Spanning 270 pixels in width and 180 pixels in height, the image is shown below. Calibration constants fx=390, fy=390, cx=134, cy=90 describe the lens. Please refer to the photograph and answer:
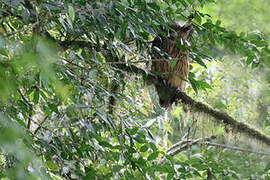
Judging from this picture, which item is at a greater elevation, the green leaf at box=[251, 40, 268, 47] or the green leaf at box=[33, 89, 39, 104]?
the green leaf at box=[251, 40, 268, 47]

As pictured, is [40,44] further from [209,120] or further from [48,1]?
[209,120]

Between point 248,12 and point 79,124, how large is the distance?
1162 millimetres

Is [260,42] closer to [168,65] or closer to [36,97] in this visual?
[168,65]

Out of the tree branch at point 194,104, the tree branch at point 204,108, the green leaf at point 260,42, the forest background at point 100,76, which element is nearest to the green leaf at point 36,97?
the forest background at point 100,76

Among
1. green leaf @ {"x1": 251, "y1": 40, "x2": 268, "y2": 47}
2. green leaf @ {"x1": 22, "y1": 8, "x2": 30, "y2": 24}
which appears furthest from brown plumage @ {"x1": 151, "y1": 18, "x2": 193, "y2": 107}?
green leaf @ {"x1": 22, "y1": 8, "x2": 30, "y2": 24}

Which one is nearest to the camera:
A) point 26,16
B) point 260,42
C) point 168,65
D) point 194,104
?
point 26,16

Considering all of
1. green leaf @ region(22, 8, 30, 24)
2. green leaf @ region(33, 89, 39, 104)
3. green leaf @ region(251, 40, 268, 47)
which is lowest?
green leaf @ region(33, 89, 39, 104)

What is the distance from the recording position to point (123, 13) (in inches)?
43.0

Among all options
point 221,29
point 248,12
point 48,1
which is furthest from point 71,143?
point 248,12

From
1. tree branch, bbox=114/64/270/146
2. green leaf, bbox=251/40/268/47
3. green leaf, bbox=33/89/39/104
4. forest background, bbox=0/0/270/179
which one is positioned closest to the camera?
forest background, bbox=0/0/270/179

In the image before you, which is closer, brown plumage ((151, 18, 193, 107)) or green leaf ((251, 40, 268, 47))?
green leaf ((251, 40, 268, 47))

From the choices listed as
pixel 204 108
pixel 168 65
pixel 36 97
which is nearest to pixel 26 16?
pixel 36 97

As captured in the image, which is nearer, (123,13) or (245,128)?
(123,13)

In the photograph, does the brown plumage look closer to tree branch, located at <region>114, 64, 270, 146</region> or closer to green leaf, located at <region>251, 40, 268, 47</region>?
tree branch, located at <region>114, 64, 270, 146</region>
